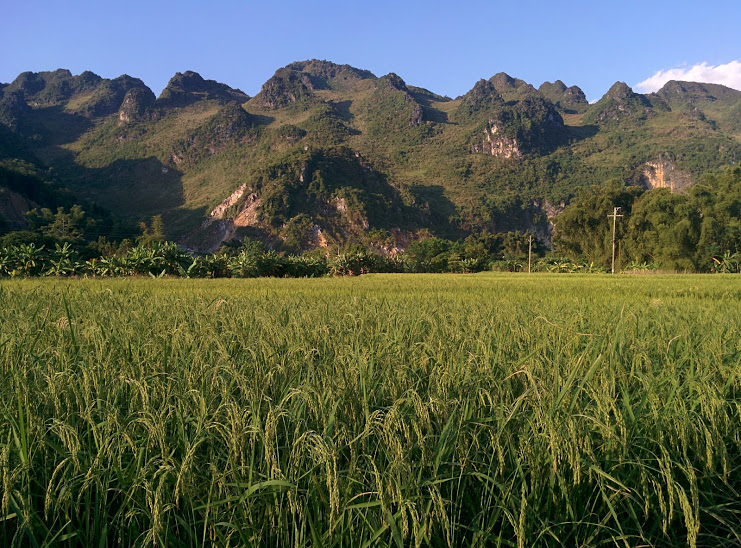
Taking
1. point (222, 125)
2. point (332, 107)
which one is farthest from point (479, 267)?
point (332, 107)

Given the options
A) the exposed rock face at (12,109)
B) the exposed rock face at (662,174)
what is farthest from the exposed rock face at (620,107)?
the exposed rock face at (12,109)

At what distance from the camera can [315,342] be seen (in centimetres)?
297

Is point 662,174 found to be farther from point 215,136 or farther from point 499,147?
point 215,136

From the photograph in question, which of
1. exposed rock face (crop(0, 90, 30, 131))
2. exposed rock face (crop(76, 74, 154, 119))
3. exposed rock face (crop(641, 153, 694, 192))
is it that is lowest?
exposed rock face (crop(641, 153, 694, 192))

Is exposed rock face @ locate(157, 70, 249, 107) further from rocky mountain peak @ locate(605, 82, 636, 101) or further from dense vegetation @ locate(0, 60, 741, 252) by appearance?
rocky mountain peak @ locate(605, 82, 636, 101)

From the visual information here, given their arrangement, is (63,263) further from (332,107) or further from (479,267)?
(332,107)

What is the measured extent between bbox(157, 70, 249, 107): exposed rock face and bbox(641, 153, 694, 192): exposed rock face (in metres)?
143

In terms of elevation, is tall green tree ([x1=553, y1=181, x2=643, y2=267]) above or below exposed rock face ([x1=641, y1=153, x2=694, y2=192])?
below

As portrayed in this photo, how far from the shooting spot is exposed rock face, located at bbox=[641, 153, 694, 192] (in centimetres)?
11369

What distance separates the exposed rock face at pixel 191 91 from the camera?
546 feet

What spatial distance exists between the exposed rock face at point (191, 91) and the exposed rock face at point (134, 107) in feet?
31.3

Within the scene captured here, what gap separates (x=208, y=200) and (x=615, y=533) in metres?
117

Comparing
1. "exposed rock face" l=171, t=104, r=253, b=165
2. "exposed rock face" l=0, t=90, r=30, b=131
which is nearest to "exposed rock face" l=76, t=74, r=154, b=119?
"exposed rock face" l=0, t=90, r=30, b=131

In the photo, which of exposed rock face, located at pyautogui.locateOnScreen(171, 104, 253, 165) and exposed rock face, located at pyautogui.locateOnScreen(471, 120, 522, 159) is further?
exposed rock face, located at pyautogui.locateOnScreen(471, 120, 522, 159)
